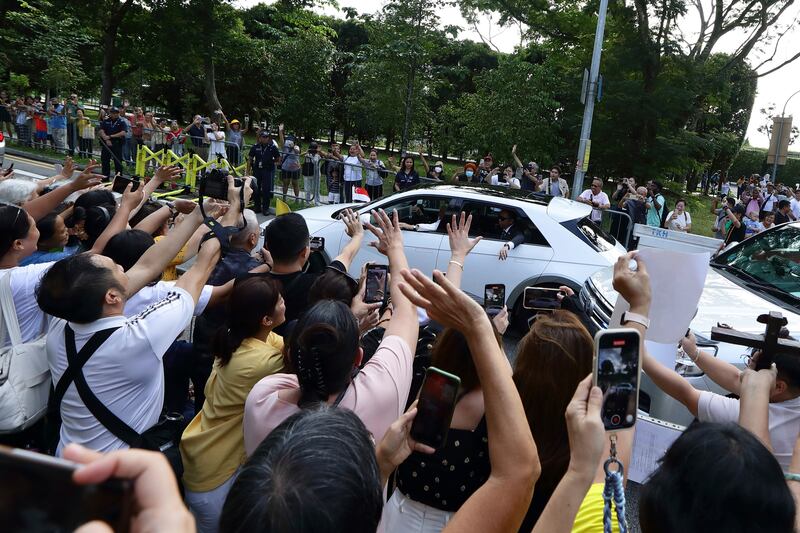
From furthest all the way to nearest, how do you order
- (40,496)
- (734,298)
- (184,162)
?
(184,162) → (734,298) → (40,496)

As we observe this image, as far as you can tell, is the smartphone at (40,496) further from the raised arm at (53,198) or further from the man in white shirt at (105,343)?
the raised arm at (53,198)

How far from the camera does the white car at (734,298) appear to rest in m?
4.14

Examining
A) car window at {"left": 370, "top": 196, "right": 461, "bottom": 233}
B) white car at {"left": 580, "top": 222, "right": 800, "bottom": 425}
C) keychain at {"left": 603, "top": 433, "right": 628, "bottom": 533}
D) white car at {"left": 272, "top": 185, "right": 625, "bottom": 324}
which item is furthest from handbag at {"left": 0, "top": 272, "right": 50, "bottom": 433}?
car window at {"left": 370, "top": 196, "right": 461, "bottom": 233}

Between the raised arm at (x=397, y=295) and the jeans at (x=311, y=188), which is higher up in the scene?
the raised arm at (x=397, y=295)

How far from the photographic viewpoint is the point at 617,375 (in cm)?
156

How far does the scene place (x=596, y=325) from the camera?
5051 mm

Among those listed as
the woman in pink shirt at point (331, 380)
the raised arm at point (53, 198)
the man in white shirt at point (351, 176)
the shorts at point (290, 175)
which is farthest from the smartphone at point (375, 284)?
the shorts at point (290, 175)

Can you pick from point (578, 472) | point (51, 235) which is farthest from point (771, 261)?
point (51, 235)

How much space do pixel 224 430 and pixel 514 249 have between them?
17.1ft

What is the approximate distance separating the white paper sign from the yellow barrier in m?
12.9

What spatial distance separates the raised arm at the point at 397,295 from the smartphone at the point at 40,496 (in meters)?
1.32

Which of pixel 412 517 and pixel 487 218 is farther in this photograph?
pixel 487 218

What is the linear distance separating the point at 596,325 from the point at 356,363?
10.9 ft

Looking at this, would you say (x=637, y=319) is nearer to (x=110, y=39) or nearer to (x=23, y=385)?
(x=23, y=385)
